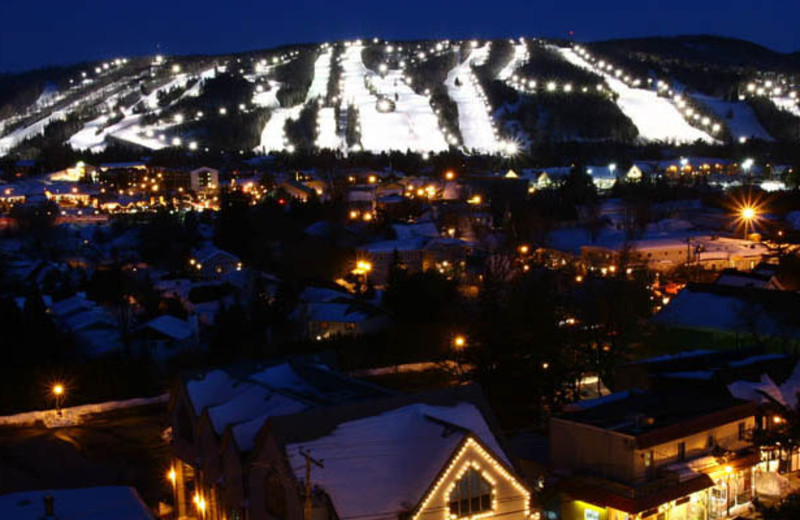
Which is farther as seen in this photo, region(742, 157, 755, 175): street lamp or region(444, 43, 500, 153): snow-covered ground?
region(444, 43, 500, 153): snow-covered ground

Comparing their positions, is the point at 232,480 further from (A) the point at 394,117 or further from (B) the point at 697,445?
(A) the point at 394,117

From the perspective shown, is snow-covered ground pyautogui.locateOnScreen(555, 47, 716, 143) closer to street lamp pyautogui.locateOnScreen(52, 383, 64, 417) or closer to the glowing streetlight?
the glowing streetlight

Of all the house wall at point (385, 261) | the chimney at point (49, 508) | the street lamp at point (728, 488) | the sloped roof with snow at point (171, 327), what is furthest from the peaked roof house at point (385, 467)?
the house wall at point (385, 261)

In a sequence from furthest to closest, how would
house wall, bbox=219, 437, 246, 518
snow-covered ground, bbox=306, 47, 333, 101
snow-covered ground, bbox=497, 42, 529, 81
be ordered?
snow-covered ground, bbox=497, 42, 529, 81, snow-covered ground, bbox=306, 47, 333, 101, house wall, bbox=219, 437, 246, 518

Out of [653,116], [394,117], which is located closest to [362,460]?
[394,117]

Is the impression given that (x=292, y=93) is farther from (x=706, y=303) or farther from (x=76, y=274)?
(x=706, y=303)

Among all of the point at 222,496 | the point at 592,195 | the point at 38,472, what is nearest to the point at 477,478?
the point at 222,496

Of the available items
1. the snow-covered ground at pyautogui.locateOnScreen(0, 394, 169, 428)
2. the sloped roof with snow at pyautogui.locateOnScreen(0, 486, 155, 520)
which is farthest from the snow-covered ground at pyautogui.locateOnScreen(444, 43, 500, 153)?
the sloped roof with snow at pyautogui.locateOnScreen(0, 486, 155, 520)
